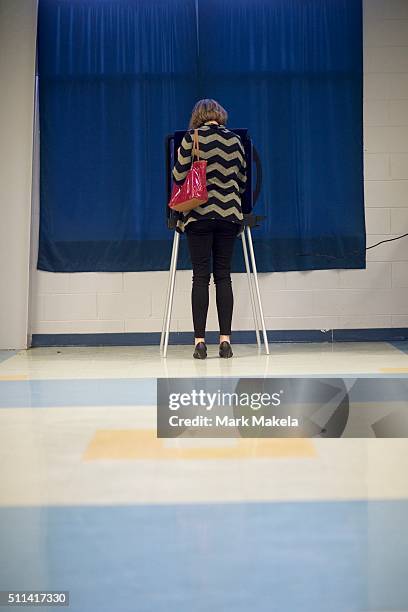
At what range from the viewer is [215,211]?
13.4 ft

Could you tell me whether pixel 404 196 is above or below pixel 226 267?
above

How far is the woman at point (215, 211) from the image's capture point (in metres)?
4.11

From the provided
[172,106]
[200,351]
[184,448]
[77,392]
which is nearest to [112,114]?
[172,106]

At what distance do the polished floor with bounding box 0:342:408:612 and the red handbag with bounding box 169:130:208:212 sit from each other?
62.3 inches

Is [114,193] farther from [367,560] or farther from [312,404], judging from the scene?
[367,560]

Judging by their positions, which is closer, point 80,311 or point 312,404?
point 312,404

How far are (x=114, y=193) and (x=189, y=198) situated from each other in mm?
1267

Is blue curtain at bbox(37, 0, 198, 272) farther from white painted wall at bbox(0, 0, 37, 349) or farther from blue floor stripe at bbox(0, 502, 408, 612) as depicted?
blue floor stripe at bbox(0, 502, 408, 612)

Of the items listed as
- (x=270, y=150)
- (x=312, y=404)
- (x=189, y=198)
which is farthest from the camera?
(x=270, y=150)

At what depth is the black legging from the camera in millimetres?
4164

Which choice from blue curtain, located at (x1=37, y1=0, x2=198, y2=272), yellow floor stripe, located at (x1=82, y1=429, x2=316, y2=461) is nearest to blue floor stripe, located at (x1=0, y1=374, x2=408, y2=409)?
yellow floor stripe, located at (x1=82, y1=429, x2=316, y2=461)

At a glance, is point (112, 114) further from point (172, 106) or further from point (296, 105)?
point (296, 105)

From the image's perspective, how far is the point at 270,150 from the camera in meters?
5.17

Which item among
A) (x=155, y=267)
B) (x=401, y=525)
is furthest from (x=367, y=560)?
(x=155, y=267)
